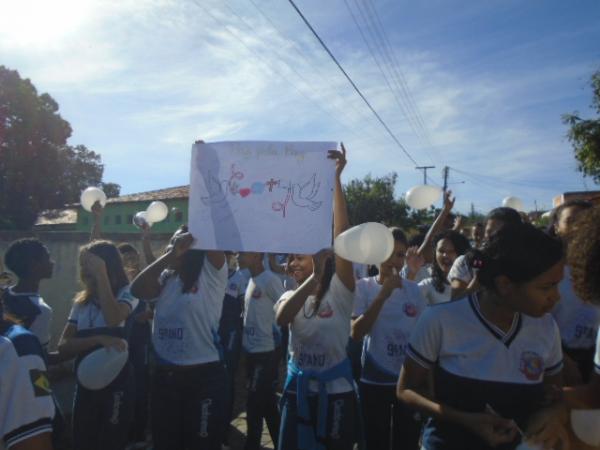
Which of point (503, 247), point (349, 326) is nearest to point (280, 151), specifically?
point (349, 326)

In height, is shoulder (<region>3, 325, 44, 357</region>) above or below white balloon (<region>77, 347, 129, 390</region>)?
above

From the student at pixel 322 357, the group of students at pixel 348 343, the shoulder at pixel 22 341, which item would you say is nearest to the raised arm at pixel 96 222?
the group of students at pixel 348 343

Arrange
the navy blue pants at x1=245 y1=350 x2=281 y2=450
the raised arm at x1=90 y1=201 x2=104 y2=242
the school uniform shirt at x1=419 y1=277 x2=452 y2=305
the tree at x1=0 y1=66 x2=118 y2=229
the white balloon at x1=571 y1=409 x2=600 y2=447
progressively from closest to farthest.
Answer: the white balloon at x1=571 y1=409 x2=600 y2=447 < the school uniform shirt at x1=419 y1=277 x2=452 y2=305 < the navy blue pants at x1=245 y1=350 x2=281 y2=450 < the raised arm at x1=90 y1=201 x2=104 y2=242 < the tree at x1=0 y1=66 x2=118 y2=229

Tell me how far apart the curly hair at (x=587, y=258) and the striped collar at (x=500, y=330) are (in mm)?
257

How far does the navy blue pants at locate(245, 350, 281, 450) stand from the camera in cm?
408

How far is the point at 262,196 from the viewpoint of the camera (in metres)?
2.94

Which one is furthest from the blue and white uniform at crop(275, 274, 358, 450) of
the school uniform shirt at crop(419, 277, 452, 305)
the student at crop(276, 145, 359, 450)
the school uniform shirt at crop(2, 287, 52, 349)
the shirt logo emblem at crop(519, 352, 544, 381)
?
the school uniform shirt at crop(2, 287, 52, 349)

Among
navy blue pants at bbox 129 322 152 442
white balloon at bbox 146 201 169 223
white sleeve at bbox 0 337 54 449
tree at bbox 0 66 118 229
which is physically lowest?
navy blue pants at bbox 129 322 152 442

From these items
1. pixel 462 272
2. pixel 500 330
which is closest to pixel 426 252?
pixel 462 272

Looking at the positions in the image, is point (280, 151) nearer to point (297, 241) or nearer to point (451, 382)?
point (297, 241)

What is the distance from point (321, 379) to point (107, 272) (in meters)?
1.75

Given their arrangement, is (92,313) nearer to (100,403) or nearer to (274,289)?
(100,403)

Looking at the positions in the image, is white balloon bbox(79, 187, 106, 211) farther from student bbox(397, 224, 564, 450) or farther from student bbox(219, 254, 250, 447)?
student bbox(397, 224, 564, 450)

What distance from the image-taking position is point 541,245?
1.90 meters
